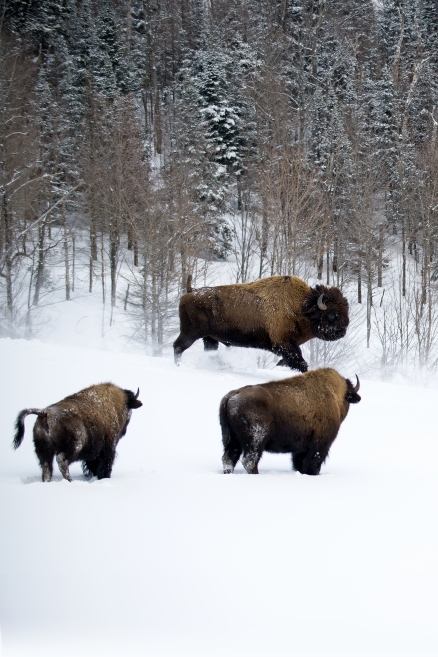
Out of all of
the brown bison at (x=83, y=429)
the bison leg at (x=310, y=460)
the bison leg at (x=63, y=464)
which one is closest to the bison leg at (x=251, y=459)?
the bison leg at (x=310, y=460)

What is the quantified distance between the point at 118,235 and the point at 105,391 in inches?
1040

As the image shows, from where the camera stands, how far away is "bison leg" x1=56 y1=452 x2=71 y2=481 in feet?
16.2

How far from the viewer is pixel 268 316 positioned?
11.9 m

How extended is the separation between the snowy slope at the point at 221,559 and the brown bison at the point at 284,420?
0.97ft

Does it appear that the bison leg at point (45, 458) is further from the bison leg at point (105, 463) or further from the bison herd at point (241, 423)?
the bison leg at point (105, 463)

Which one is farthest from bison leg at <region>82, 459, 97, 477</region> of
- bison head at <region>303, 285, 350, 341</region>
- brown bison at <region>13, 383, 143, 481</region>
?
bison head at <region>303, 285, 350, 341</region>

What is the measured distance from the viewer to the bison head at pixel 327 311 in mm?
11672

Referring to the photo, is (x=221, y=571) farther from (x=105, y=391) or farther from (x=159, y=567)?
(x=105, y=391)

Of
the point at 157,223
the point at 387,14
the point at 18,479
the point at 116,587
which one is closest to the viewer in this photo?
the point at 116,587

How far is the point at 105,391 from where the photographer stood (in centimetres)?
583

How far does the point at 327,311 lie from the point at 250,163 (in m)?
28.5

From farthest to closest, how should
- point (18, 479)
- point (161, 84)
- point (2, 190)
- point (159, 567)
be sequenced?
point (161, 84) → point (2, 190) → point (18, 479) → point (159, 567)

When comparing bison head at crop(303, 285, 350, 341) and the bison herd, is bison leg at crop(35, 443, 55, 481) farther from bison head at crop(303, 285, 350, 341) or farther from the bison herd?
bison head at crop(303, 285, 350, 341)

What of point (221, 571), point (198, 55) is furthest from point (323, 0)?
point (221, 571)
